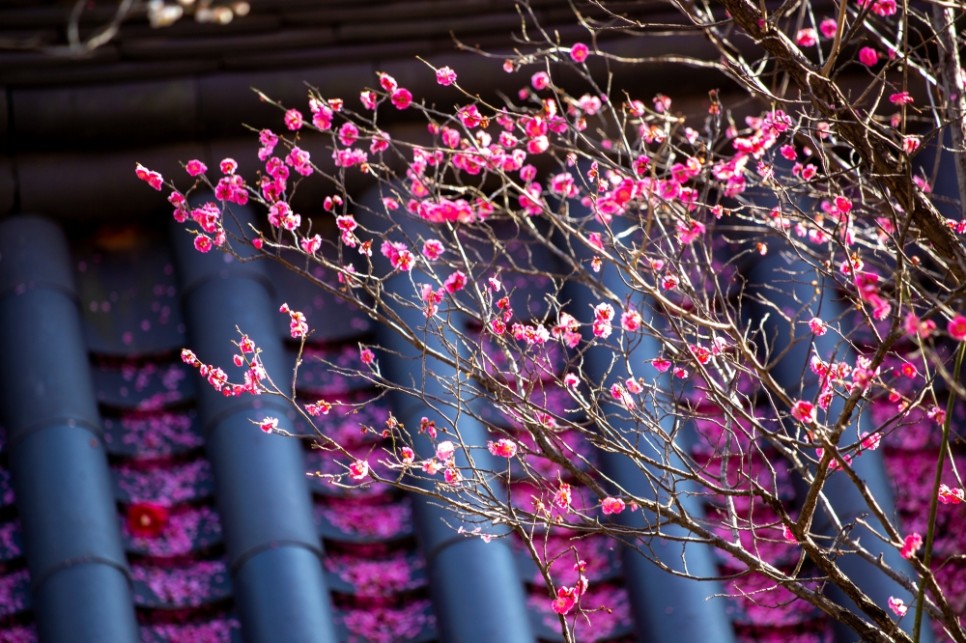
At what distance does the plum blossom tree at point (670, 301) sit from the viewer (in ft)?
11.1

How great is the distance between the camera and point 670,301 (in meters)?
3.48

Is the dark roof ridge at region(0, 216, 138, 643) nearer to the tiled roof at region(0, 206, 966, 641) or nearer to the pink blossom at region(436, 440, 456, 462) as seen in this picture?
the tiled roof at region(0, 206, 966, 641)

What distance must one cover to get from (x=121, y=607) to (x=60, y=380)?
100cm

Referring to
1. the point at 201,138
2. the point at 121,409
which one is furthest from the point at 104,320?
the point at 201,138

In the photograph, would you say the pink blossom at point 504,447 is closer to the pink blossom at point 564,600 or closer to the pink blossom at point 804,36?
the pink blossom at point 564,600

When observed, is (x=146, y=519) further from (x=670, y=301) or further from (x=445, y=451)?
(x=670, y=301)

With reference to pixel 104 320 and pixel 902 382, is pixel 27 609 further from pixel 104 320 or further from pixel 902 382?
pixel 902 382

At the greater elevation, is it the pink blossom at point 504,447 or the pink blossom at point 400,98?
the pink blossom at point 400,98

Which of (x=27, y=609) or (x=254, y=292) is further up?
(x=254, y=292)

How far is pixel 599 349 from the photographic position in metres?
5.46

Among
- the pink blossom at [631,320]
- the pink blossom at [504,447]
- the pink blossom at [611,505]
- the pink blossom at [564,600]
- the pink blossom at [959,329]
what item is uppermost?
the pink blossom at [631,320]

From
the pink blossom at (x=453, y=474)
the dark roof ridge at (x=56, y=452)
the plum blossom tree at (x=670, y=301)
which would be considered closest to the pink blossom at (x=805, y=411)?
the plum blossom tree at (x=670, y=301)

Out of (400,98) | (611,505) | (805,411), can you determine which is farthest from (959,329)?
(400,98)

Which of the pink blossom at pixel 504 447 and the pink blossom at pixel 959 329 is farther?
the pink blossom at pixel 504 447
